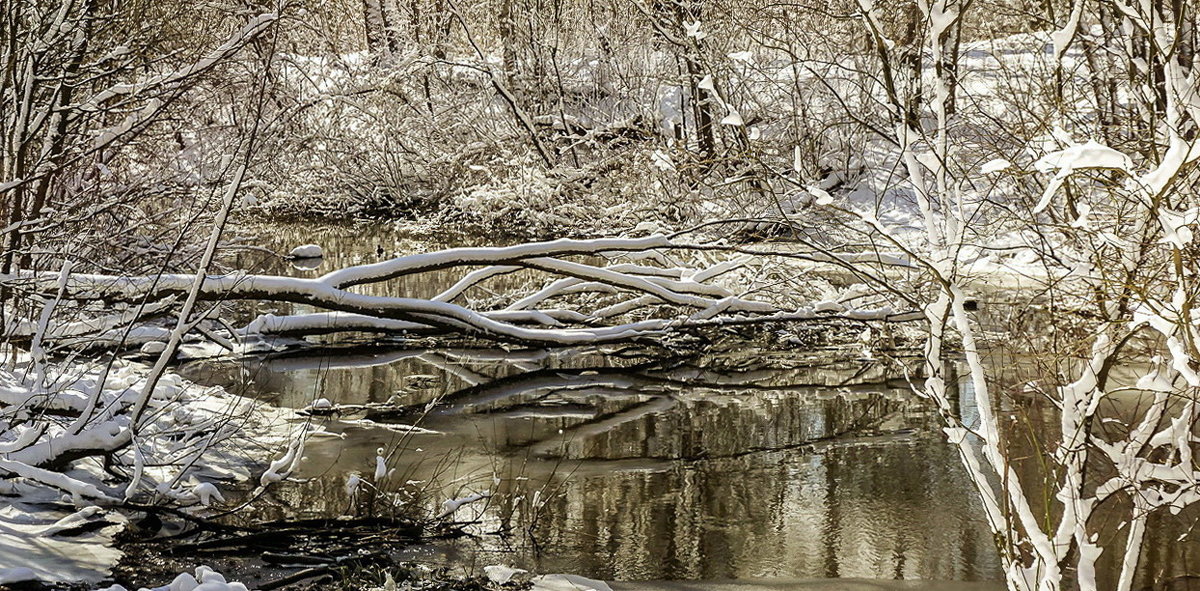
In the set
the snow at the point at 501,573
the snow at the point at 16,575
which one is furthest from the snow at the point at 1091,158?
the snow at the point at 16,575

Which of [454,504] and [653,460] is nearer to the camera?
[454,504]

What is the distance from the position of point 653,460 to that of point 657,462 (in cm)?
Result: 5

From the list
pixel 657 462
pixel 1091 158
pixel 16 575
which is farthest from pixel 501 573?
pixel 1091 158

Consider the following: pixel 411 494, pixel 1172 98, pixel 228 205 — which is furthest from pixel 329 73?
pixel 1172 98

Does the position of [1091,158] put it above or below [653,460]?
above

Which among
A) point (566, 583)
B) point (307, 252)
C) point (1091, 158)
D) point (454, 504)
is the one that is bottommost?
point (566, 583)

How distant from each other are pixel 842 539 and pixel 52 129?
5.06 m

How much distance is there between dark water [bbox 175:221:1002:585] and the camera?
19.4 ft

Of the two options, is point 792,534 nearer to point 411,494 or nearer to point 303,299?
point 411,494

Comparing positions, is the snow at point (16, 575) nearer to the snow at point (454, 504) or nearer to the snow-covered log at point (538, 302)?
the snow at point (454, 504)

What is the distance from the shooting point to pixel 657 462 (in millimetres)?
7648

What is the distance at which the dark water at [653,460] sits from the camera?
5906 millimetres

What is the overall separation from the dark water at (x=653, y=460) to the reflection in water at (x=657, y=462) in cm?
2

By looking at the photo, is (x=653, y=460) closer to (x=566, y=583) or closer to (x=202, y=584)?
(x=566, y=583)
